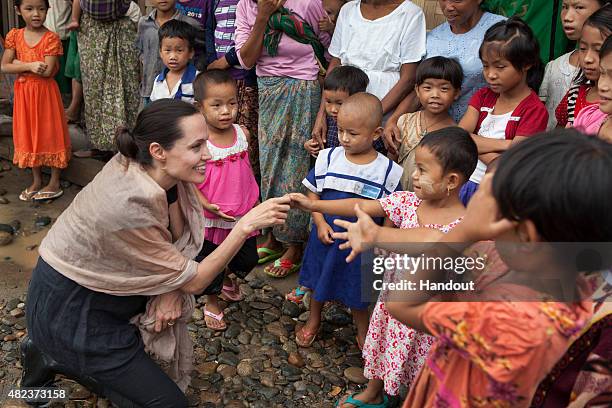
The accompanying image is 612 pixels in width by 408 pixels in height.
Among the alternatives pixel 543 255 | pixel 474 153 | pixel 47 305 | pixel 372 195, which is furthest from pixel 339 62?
pixel 543 255

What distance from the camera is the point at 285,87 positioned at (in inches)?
161

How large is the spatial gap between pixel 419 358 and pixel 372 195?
0.85 metres

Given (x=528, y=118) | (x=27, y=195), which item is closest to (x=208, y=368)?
(x=528, y=118)

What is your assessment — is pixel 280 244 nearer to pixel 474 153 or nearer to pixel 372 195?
pixel 372 195

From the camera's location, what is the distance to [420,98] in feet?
11.1

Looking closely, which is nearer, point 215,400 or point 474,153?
point 474,153

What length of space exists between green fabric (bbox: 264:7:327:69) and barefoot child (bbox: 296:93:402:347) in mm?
1086

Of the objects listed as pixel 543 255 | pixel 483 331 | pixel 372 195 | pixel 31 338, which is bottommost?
pixel 31 338

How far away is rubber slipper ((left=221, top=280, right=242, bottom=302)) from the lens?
12.8 feet

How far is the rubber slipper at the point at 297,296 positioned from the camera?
12.9 ft

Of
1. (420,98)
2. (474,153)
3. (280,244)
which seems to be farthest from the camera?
(280,244)

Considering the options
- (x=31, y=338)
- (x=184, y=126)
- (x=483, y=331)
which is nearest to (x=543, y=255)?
(x=483, y=331)

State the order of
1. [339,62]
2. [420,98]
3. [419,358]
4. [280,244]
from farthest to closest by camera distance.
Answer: [280,244] → [339,62] → [420,98] → [419,358]

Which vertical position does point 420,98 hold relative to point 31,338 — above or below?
above
